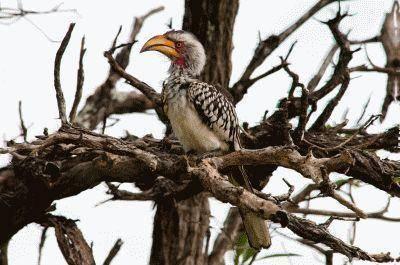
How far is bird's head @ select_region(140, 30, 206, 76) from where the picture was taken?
17.7 feet

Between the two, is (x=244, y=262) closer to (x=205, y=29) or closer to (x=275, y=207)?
(x=275, y=207)

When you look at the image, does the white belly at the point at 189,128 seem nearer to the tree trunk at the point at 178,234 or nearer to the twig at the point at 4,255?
the tree trunk at the point at 178,234

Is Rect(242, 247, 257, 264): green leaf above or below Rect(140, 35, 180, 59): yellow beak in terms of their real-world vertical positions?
below

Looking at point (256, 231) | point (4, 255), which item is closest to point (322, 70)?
point (256, 231)

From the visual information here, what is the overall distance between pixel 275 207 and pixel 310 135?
144 centimetres

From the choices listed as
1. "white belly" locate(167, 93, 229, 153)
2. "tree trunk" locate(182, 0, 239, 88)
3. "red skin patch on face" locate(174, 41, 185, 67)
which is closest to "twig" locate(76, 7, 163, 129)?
"tree trunk" locate(182, 0, 239, 88)

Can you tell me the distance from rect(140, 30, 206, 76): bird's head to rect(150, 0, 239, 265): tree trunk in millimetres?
280

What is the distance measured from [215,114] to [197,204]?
871 mm

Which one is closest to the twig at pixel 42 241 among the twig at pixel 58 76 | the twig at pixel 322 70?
the twig at pixel 58 76

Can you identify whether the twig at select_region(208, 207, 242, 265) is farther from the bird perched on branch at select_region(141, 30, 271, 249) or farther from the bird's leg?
the bird perched on branch at select_region(141, 30, 271, 249)

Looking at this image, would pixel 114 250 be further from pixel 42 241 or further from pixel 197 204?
pixel 197 204

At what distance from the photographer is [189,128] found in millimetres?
4754

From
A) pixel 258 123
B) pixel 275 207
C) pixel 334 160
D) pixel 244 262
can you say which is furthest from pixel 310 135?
pixel 275 207

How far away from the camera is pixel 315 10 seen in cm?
616
